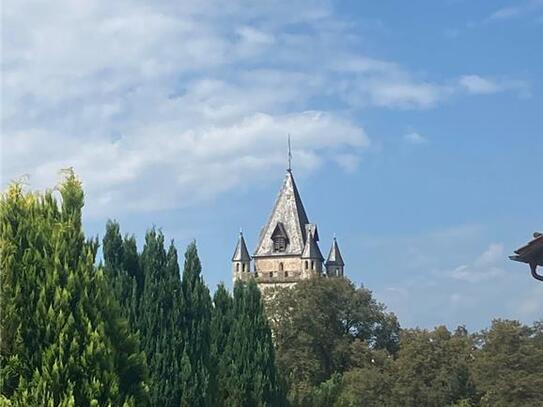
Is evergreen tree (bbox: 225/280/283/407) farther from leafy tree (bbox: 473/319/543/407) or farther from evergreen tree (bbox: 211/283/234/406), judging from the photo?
leafy tree (bbox: 473/319/543/407)

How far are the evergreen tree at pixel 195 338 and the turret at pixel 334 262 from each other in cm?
6281

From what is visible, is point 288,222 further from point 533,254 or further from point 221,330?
point 533,254

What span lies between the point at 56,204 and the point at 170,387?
5569 millimetres

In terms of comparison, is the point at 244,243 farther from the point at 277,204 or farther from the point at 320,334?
the point at 320,334

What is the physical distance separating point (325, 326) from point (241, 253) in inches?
1101

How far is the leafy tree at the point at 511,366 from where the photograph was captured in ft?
115

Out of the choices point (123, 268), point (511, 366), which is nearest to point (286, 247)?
point (511, 366)

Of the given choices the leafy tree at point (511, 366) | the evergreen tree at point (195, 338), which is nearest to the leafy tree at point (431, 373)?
the leafy tree at point (511, 366)

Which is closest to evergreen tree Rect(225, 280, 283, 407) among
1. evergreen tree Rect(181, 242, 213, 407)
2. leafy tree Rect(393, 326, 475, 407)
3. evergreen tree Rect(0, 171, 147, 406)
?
evergreen tree Rect(181, 242, 213, 407)

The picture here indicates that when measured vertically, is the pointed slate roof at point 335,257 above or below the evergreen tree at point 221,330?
above

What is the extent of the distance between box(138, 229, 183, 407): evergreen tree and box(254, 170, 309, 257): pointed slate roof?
59942 mm

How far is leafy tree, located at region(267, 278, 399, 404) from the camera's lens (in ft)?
159

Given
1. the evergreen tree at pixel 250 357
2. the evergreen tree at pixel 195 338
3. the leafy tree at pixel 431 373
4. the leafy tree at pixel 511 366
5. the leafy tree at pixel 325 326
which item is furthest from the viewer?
the leafy tree at pixel 325 326

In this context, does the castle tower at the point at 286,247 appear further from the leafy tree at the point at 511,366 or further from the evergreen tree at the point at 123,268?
the evergreen tree at the point at 123,268
